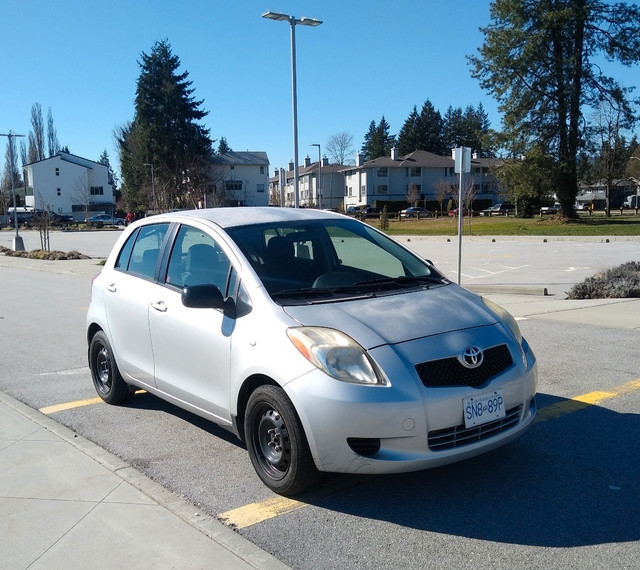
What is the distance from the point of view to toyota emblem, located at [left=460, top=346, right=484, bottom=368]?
383cm

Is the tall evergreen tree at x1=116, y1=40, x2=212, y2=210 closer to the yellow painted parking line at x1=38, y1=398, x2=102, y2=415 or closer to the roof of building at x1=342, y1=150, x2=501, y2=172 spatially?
the roof of building at x1=342, y1=150, x2=501, y2=172

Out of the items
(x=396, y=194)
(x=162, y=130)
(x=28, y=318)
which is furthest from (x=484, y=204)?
(x=28, y=318)

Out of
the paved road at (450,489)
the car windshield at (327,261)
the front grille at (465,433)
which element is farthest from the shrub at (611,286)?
the front grille at (465,433)

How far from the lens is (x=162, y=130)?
74.2 metres

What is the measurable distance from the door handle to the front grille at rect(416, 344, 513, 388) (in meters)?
2.17

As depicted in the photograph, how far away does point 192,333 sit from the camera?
4.67 metres

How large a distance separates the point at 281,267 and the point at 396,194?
297 ft

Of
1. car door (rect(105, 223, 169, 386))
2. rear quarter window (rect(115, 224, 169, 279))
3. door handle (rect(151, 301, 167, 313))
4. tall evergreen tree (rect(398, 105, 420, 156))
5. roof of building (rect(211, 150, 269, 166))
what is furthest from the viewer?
tall evergreen tree (rect(398, 105, 420, 156))

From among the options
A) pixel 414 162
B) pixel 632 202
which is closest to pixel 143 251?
pixel 414 162

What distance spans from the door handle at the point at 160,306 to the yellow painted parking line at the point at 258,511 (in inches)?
67.0

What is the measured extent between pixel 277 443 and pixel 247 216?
75.7 inches

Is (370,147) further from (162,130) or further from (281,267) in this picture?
(281,267)

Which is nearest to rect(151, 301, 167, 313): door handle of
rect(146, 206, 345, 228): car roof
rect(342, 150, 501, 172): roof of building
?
rect(146, 206, 345, 228): car roof

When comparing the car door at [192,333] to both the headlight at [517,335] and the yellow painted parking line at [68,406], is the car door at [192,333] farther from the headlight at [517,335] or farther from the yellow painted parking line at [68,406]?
the headlight at [517,335]
